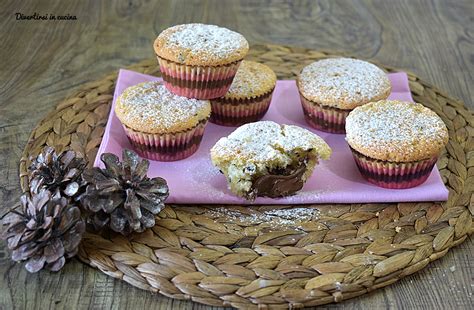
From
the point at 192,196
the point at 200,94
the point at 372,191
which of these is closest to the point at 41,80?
the point at 200,94

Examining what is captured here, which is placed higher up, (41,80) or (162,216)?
(162,216)

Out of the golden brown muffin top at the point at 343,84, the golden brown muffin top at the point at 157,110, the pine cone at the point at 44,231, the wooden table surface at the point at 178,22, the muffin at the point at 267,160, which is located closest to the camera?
the pine cone at the point at 44,231

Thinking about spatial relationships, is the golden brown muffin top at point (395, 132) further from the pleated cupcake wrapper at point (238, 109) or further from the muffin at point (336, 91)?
the pleated cupcake wrapper at point (238, 109)

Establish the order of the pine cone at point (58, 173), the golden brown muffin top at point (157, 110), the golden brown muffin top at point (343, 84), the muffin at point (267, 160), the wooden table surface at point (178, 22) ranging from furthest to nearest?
the wooden table surface at point (178, 22)
the golden brown muffin top at point (343, 84)
the golden brown muffin top at point (157, 110)
the muffin at point (267, 160)
the pine cone at point (58, 173)

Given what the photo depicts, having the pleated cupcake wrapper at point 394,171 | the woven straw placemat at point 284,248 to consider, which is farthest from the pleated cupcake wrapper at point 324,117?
the woven straw placemat at point 284,248

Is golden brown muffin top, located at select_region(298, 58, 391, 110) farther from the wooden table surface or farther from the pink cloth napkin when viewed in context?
the wooden table surface

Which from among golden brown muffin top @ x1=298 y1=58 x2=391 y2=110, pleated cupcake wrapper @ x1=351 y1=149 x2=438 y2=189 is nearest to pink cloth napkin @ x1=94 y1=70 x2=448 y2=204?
pleated cupcake wrapper @ x1=351 y1=149 x2=438 y2=189

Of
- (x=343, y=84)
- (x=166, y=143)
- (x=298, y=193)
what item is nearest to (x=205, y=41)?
(x=166, y=143)

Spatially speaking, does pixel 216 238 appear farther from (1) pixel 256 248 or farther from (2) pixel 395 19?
(2) pixel 395 19
